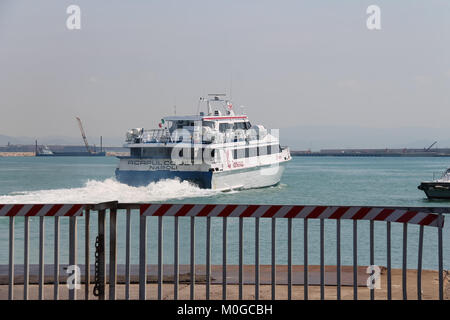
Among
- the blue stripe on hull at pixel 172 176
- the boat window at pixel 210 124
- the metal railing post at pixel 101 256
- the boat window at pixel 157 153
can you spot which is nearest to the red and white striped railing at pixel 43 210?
the metal railing post at pixel 101 256

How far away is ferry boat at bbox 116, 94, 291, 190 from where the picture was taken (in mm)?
43875

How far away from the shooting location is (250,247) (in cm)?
2256

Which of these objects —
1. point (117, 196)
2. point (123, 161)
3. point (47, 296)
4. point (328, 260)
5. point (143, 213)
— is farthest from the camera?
point (123, 161)

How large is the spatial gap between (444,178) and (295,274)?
3956cm

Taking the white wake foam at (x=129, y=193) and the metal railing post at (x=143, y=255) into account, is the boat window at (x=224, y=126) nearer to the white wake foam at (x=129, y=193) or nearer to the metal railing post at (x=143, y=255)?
the white wake foam at (x=129, y=193)

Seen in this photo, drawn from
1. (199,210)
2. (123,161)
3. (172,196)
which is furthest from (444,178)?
(199,210)

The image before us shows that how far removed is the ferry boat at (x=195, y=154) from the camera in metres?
43.9

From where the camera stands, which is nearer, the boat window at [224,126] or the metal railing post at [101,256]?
the metal railing post at [101,256]

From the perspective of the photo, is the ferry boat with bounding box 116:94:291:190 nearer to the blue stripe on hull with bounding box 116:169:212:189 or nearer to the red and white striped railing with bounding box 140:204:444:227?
the blue stripe on hull with bounding box 116:169:212:189

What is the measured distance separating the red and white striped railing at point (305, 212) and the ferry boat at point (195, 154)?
36745 mm

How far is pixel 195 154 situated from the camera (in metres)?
44.2

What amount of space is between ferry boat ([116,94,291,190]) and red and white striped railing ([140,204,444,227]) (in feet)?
121

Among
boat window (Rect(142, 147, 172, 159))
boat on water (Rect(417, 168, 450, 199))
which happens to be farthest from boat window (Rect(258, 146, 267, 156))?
boat on water (Rect(417, 168, 450, 199))
